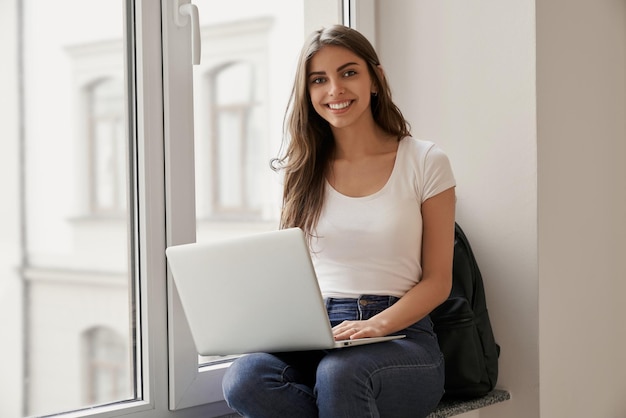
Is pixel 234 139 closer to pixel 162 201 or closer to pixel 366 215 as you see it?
pixel 162 201

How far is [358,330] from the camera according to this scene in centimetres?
161

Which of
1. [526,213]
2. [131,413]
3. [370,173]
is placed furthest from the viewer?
[526,213]

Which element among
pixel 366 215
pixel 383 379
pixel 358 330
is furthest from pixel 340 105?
pixel 383 379

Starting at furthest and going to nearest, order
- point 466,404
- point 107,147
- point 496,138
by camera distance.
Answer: point 496,138 < point 466,404 < point 107,147

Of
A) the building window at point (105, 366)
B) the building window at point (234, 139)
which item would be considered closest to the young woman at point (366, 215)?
the building window at point (234, 139)

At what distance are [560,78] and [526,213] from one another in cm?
35

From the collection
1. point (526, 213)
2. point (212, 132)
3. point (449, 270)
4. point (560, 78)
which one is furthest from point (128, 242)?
point (560, 78)

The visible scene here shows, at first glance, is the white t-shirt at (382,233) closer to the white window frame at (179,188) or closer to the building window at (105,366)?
the white window frame at (179,188)

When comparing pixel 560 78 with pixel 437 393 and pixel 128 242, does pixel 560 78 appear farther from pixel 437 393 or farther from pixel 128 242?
pixel 128 242

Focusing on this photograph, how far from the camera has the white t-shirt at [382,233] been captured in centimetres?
175

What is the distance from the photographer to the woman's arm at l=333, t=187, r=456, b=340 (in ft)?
5.49

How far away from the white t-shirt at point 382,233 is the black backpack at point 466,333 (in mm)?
217

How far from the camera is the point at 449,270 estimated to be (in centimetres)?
177

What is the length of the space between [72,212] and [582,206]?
4.17 ft
